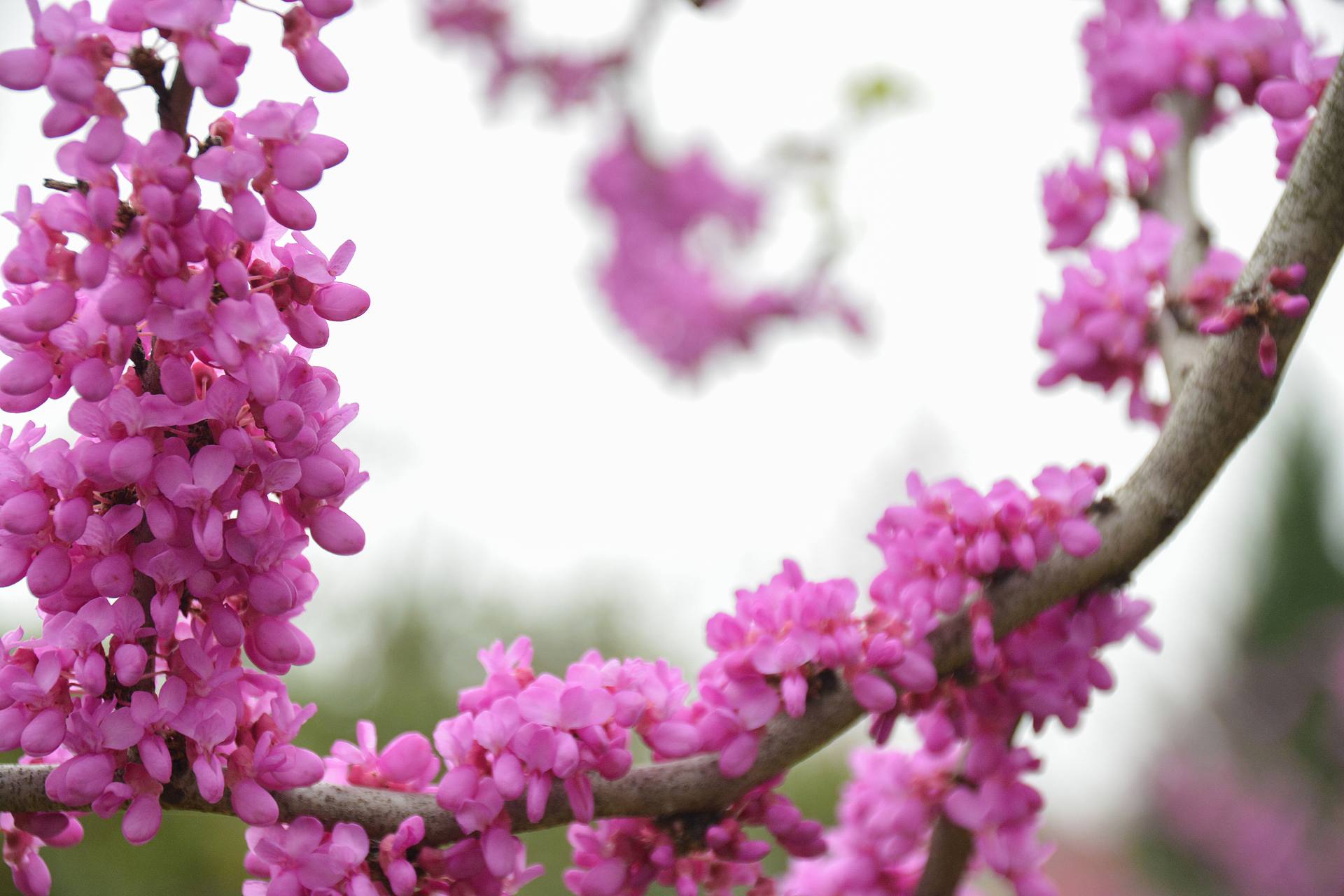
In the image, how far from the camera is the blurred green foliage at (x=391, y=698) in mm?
2156

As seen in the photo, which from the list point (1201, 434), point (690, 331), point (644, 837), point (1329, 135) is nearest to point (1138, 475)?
point (1201, 434)

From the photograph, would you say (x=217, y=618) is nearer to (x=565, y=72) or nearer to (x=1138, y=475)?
(x=1138, y=475)

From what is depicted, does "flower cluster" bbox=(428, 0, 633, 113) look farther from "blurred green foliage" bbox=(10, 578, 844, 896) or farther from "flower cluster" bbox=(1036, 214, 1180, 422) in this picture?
"flower cluster" bbox=(1036, 214, 1180, 422)

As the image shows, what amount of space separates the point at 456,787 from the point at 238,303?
0.36 metres

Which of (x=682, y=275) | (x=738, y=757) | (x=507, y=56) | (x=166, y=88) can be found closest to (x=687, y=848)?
(x=738, y=757)

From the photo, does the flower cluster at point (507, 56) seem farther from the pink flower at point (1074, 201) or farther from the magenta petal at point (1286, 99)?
the magenta petal at point (1286, 99)

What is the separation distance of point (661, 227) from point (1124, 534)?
297cm

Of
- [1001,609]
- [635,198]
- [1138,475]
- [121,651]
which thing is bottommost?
[121,651]

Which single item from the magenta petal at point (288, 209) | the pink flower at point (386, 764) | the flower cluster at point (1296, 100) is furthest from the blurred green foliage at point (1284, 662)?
the magenta petal at point (288, 209)

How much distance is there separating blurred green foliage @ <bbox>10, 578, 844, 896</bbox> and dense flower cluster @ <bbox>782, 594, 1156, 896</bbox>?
1409 millimetres

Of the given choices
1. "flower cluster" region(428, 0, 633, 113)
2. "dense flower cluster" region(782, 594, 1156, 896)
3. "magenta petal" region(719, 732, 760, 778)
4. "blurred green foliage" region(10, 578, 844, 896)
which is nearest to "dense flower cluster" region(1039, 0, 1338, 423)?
"dense flower cluster" region(782, 594, 1156, 896)

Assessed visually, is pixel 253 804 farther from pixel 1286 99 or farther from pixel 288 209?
pixel 1286 99

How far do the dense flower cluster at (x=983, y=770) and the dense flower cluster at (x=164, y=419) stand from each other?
54 cm

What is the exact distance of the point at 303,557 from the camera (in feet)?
2.53
